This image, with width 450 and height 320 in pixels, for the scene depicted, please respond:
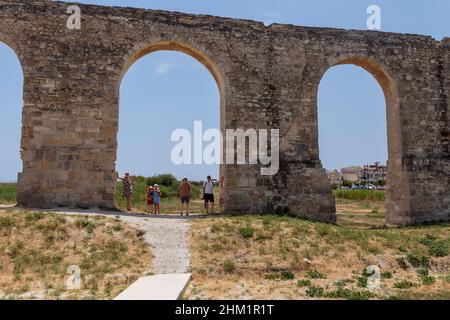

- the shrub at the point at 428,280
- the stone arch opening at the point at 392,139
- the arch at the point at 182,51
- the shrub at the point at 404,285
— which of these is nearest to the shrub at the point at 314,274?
the shrub at the point at 404,285

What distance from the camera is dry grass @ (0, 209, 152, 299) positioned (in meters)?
6.93

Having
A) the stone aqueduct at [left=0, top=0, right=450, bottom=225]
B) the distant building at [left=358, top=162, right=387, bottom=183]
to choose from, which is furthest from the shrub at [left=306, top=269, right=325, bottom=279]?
the distant building at [left=358, top=162, right=387, bottom=183]

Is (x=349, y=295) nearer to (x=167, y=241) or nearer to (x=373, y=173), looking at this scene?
(x=167, y=241)

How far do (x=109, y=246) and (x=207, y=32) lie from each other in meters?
7.22

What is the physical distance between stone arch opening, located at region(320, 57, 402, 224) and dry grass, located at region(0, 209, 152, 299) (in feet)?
27.3

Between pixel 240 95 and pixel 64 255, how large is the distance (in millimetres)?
6925

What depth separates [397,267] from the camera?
29.6 ft

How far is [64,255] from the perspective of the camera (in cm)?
825

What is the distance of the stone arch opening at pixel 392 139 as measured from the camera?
13562 mm

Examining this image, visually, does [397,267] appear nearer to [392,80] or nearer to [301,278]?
[301,278]

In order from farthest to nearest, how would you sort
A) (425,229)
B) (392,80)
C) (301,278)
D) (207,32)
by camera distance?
(392,80) < (207,32) < (425,229) < (301,278)

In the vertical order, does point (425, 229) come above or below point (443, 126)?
below

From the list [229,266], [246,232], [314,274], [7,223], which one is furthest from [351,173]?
[7,223]
